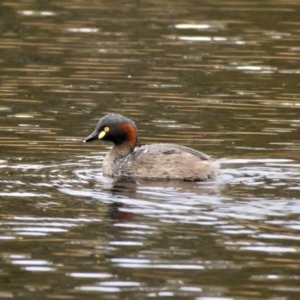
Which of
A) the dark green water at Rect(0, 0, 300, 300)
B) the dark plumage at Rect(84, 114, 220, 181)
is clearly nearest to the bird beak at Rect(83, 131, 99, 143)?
the dark plumage at Rect(84, 114, 220, 181)

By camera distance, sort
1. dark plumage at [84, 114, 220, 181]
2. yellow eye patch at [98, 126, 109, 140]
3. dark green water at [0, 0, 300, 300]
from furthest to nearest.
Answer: yellow eye patch at [98, 126, 109, 140] < dark plumage at [84, 114, 220, 181] < dark green water at [0, 0, 300, 300]

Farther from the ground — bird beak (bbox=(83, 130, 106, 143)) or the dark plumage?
bird beak (bbox=(83, 130, 106, 143))

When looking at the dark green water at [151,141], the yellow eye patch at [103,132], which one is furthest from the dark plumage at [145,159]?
the dark green water at [151,141]

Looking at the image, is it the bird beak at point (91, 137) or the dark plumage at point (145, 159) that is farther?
the bird beak at point (91, 137)

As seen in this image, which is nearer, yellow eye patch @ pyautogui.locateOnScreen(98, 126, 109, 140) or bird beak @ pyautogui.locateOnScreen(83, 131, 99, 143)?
bird beak @ pyautogui.locateOnScreen(83, 131, 99, 143)

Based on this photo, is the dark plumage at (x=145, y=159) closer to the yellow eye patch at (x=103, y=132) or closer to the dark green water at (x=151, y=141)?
the yellow eye patch at (x=103, y=132)

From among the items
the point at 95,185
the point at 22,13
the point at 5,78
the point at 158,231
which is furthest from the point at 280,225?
the point at 22,13

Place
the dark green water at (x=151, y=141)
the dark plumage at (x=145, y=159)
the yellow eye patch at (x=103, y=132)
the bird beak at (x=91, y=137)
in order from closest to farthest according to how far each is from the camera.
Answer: the dark green water at (x=151, y=141)
the dark plumage at (x=145, y=159)
the bird beak at (x=91, y=137)
the yellow eye patch at (x=103, y=132)

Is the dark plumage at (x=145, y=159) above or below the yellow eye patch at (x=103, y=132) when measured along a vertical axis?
below

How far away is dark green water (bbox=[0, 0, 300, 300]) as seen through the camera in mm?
10961

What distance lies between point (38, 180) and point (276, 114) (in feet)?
15.1

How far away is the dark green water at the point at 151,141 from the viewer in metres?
11.0

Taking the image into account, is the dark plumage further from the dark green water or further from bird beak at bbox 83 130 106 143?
the dark green water

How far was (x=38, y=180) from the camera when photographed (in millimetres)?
14242
